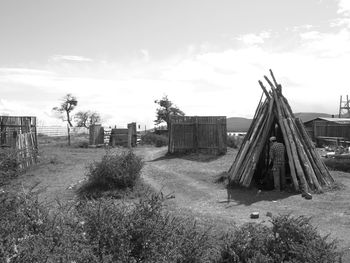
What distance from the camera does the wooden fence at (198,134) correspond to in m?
17.1

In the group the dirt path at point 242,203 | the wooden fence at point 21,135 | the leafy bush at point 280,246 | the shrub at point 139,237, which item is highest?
the wooden fence at point 21,135

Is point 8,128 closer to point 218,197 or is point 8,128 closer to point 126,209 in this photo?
point 218,197

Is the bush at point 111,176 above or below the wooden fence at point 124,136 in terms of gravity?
below

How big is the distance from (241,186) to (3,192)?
6.93 metres

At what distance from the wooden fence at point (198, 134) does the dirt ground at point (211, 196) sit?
2.52 m

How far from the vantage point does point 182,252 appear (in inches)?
167

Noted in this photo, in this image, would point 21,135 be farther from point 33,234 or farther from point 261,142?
point 33,234

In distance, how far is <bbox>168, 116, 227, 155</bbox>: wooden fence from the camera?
17.1 m

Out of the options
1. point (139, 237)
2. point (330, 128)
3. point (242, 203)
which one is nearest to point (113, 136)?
point (330, 128)

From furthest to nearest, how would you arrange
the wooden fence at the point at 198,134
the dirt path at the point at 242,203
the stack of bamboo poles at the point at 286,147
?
the wooden fence at the point at 198,134 < the stack of bamboo poles at the point at 286,147 < the dirt path at the point at 242,203

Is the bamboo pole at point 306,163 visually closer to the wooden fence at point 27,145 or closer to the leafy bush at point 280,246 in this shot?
the leafy bush at point 280,246

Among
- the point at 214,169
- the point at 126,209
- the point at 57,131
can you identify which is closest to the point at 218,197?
the point at 214,169

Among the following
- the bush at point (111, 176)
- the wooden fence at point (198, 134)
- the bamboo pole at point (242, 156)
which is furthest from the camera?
the wooden fence at point (198, 134)

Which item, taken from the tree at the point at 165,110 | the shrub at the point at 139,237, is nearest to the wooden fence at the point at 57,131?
the tree at the point at 165,110
